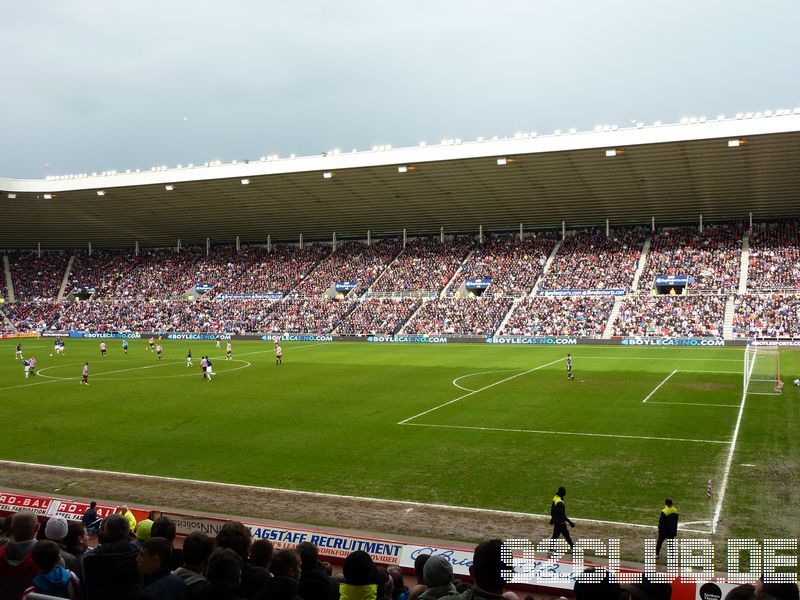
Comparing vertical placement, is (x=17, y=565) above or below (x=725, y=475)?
above

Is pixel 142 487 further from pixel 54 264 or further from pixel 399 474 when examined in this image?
pixel 54 264

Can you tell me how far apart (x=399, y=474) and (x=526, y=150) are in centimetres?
3978

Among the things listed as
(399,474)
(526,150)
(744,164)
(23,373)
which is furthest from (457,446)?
(744,164)

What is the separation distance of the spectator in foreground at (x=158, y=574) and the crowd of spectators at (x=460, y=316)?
5588cm

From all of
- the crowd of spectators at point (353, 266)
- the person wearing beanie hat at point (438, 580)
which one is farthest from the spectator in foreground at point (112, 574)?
the crowd of spectators at point (353, 266)

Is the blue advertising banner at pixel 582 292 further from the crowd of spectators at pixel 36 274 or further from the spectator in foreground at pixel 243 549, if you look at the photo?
the crowd of spectators at pixel 36 274

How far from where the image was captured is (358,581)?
6066 millimetres

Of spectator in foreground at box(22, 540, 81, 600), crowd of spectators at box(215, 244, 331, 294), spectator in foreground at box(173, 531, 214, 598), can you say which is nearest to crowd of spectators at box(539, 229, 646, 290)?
crowd of spectators at box(215, 244, 331, 294)

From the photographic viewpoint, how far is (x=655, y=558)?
12.4m

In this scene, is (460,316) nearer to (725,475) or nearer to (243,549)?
(725,475)

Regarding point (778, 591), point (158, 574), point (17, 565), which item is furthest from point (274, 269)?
point (778, 591)

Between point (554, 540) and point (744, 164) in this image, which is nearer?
point (554, 540)

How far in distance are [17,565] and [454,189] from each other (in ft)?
199

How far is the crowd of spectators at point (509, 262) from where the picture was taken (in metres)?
68.6
